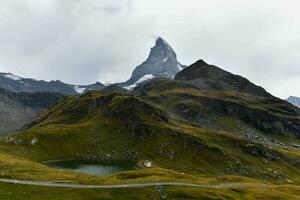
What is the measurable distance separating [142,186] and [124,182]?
21.9 ft

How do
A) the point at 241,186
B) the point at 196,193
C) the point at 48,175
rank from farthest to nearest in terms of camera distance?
the point at 241,186 → the point at 48,175 → the point at 196,193

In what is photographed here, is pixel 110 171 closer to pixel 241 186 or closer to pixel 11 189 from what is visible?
pixel 241 186

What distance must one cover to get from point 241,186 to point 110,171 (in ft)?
280

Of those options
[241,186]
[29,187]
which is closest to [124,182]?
[29,187]

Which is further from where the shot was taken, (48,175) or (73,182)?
(48,175)

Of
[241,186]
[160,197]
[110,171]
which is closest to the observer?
[160,197]

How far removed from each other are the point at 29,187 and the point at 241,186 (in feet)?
185

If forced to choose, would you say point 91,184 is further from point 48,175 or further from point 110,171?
point 110,171

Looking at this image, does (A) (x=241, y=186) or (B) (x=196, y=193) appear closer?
(B) (x=196, y=193)

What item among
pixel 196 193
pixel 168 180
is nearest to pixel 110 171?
pixel 168 180

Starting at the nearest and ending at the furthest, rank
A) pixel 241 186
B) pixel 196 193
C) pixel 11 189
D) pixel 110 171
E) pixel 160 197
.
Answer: pixel 11 189, pixel 160 197, pixel 196 193, pixel 241 186, pixel 110 171

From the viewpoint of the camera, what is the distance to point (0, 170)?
10675 centimetres

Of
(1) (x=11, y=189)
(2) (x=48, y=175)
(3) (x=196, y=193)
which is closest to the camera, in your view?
(1) (x=11, y=189)

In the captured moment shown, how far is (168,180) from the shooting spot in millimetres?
113812
